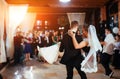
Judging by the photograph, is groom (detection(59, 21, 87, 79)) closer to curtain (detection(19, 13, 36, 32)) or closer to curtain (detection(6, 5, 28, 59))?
curtain (detection(6, 5, 28, 59))

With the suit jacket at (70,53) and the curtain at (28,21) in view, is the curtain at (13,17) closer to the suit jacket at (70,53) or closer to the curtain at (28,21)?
the curtain at (28,21)

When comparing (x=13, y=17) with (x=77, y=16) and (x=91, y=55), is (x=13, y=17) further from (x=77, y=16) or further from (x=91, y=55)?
(x=91, y=55)

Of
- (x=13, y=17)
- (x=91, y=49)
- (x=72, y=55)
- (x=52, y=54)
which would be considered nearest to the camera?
(x=91, y=49)

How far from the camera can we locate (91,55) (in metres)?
6.41

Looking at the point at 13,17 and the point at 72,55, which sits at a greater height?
the point at 13,17

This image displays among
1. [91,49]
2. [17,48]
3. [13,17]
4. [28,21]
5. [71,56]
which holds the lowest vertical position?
[17,48]

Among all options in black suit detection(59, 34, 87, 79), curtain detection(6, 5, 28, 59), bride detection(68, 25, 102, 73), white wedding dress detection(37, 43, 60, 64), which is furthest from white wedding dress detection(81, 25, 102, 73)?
curtain detection(6, 5, 28, 59)

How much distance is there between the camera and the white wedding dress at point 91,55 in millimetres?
6327

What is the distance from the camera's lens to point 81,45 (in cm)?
612

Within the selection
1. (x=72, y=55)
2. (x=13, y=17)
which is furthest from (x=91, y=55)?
(x=13, y=17)

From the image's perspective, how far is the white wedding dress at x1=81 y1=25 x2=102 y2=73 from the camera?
249 inches

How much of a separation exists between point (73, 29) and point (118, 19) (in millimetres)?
9148

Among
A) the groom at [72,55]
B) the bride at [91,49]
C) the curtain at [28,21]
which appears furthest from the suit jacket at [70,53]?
the curtain at [28,21]

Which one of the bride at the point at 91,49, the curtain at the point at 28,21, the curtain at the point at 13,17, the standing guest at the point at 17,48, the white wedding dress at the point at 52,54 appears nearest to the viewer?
the bride at the point at 91,49
